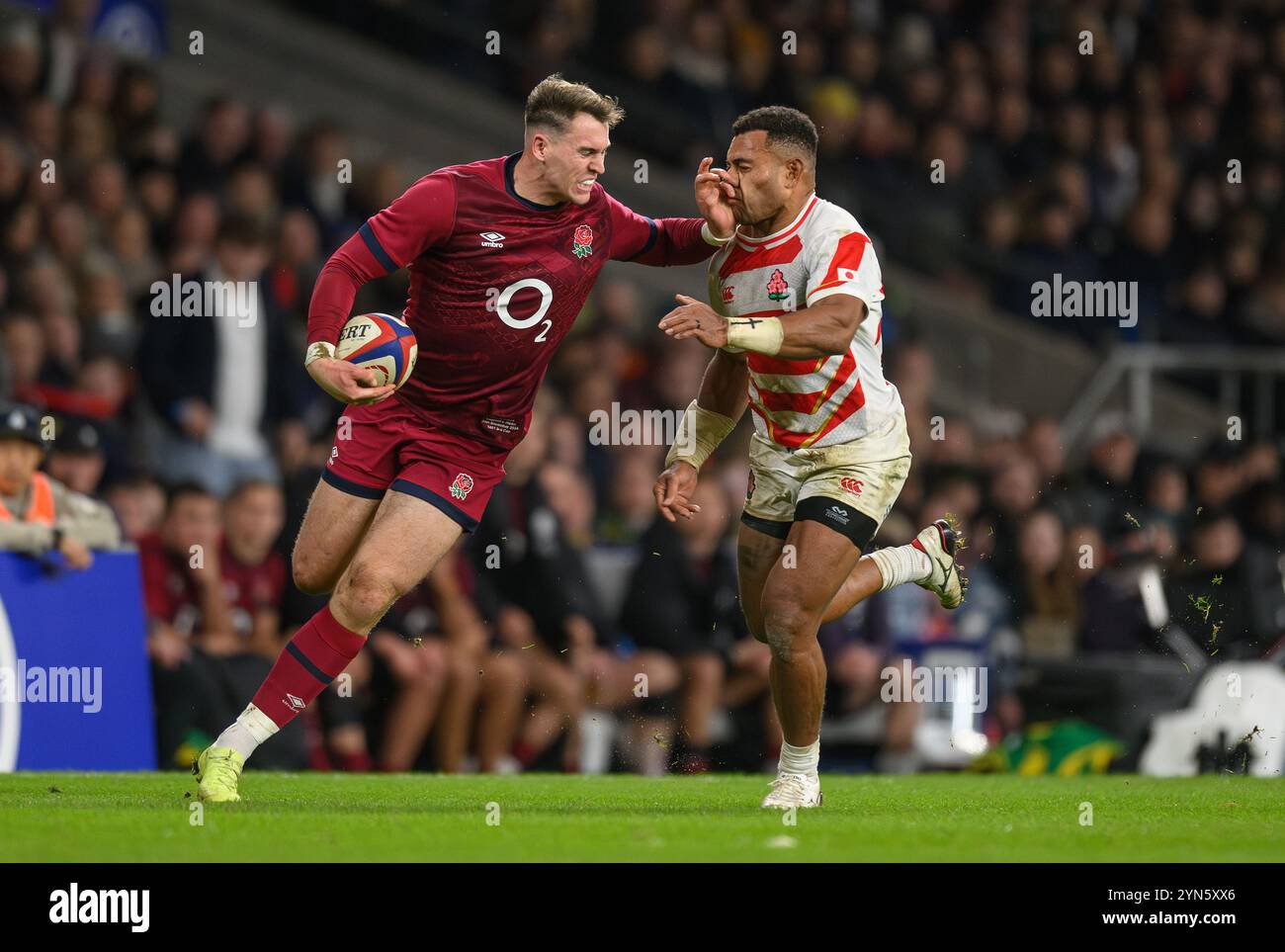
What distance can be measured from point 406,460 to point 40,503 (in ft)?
9.02

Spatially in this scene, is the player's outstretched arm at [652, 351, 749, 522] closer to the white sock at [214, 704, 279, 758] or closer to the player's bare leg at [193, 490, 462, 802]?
the player's bare leg at [193, 490, 462, 802]

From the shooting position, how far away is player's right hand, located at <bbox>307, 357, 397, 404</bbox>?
6.77 m

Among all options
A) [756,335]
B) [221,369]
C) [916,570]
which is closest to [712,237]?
[756,335]

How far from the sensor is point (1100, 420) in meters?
15.7

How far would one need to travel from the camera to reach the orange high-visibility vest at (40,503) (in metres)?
9.37

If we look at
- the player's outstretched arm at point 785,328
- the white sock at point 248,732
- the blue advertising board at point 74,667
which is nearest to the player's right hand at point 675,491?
the player's outstretched arm at point 785,328

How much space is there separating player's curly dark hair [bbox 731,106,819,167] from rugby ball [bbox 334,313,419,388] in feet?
4.76

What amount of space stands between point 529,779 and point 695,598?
2.42m

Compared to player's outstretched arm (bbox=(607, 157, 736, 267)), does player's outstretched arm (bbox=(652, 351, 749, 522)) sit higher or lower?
lower

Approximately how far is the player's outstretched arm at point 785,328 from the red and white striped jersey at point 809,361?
21 cm

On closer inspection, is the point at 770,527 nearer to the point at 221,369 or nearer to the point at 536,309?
the point at 536,309

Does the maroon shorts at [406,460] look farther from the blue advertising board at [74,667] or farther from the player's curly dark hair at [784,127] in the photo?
the blue advertising board at [74,667]

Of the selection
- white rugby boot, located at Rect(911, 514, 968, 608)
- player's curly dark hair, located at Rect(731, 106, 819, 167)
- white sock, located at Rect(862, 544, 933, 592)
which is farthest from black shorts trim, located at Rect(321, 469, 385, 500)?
white rugby boot, located at Rect(911, 514, 968, 608)
